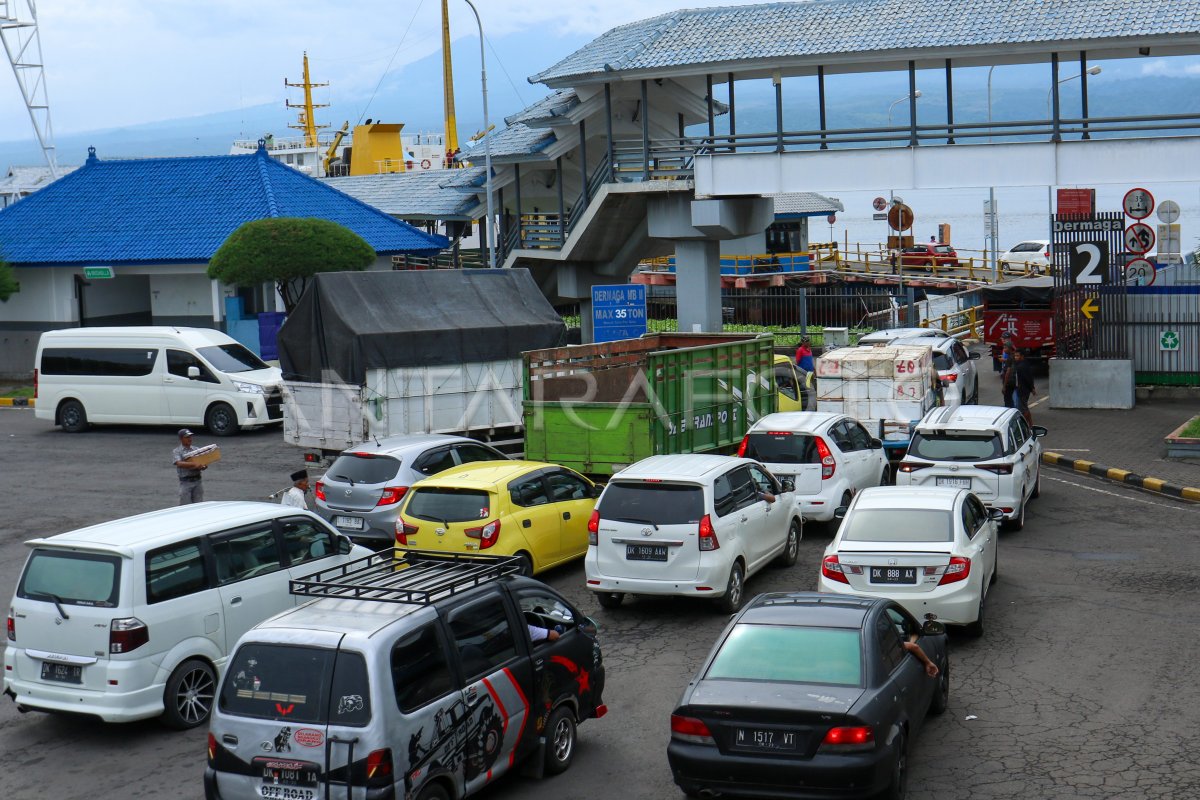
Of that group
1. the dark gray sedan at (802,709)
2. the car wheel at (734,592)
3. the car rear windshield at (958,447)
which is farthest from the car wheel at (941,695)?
the car rear windshield at (958,447)

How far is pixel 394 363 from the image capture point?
21.8 m

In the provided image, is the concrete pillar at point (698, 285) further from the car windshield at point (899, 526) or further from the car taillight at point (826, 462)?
Result: the car windshield at point (899, 526)

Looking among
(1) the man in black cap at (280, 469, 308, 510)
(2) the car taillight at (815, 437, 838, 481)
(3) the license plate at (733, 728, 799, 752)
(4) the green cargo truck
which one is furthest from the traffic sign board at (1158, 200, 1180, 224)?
(3) the license plate at (733, 728, 799, 752)

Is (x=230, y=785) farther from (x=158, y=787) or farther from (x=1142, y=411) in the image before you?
(x=1142, y=411)

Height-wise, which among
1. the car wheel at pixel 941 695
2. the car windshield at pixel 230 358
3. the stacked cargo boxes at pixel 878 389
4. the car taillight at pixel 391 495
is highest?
the car windshield at pixel 230 358

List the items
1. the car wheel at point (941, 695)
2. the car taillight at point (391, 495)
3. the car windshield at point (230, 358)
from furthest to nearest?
the car windshield at point (230, 358) → the car taillight at point (391, 495) → the car wheel at point (941, 695)

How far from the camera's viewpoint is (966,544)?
488 inches

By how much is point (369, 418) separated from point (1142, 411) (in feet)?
52.3

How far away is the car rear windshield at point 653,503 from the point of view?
13438mm

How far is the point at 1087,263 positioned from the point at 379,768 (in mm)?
23240

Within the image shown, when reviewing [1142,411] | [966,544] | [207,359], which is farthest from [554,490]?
[1142,411]

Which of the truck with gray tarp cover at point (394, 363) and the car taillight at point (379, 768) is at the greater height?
the truck with gray tarp cover at point (394, 363)

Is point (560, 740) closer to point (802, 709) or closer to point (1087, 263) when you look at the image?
point (802, 709)

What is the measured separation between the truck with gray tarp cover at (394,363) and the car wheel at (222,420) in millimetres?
4902
